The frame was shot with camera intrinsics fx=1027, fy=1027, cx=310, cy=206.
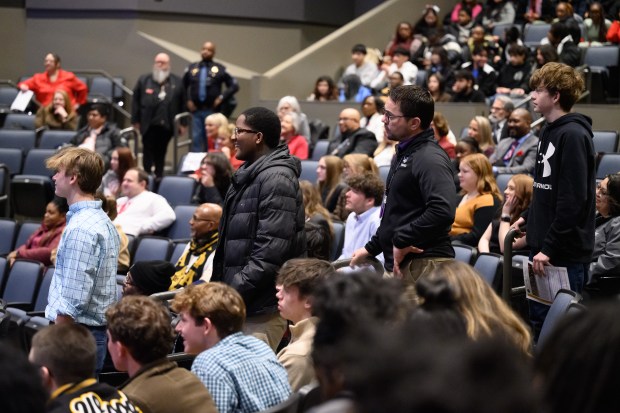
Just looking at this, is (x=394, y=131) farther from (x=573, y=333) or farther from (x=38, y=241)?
(x=38, y=241)

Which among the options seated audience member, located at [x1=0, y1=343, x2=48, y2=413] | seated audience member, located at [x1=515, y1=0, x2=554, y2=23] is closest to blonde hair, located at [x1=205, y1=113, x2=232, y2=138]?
seated audience member, located at [x1=515, y1=0, x2=554, y2=23]

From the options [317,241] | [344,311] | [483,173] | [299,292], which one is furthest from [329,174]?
[344,311]

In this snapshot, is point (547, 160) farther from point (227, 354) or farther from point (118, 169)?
point (118, 169)

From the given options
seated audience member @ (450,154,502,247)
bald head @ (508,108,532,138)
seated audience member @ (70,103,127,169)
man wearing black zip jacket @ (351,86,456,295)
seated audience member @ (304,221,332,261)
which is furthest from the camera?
seated audience member @ (70,103,127,169)

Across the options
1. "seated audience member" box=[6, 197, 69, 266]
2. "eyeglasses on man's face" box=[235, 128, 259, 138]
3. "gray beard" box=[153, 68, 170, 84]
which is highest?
"eyeglasses on man's face" box=[235, 128, 259, 138]

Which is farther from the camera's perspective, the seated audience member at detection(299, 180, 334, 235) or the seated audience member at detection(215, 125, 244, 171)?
the seated audience member at detection(215, 125, 244, 171)

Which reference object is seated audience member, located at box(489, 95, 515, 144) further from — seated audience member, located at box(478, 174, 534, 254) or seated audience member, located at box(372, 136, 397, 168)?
seated audience member, located at box(478, 174, 534, 254)

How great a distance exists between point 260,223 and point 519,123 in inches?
172

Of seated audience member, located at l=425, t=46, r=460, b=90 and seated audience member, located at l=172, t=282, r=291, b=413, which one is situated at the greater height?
seated audience member, located at l=425, t=46, r=460, b=90

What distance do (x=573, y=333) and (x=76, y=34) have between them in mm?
13514

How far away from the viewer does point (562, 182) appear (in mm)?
4133

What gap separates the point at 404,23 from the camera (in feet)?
42.1

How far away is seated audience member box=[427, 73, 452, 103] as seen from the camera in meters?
10.5

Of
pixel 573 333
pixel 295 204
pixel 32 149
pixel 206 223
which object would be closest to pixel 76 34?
pixel 32 149
